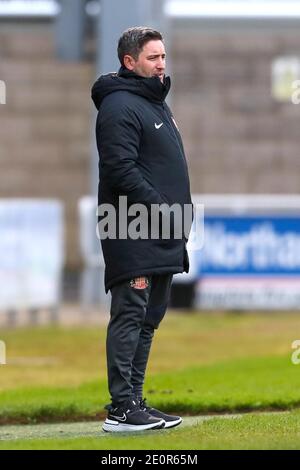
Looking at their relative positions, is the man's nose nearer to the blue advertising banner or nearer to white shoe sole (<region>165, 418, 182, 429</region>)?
white shoe sole (<region>165, 418, 182, 429</region>)

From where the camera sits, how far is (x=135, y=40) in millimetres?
7195

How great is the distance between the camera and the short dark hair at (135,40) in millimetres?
7191

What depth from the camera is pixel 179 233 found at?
724cm

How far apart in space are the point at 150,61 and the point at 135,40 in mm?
126

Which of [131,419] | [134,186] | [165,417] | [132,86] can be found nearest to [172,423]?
[165,417]

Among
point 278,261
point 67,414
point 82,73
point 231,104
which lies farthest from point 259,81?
point 67,414

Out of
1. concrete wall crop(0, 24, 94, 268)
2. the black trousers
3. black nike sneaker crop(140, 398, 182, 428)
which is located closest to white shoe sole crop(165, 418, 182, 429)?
black nike sneaker crop(140, 398, 182, 428)

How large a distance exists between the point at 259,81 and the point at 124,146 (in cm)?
1927

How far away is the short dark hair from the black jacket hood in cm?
10

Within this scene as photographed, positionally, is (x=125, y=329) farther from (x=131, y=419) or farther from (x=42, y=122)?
(x=42, y=122)

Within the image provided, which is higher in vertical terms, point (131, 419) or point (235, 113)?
point (235, 113)

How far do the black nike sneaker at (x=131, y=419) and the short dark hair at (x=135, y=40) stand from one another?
5.58 ft

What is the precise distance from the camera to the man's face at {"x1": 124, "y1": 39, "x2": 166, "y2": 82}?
7199mm

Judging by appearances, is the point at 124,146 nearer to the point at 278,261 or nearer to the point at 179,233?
the point at 179,233
